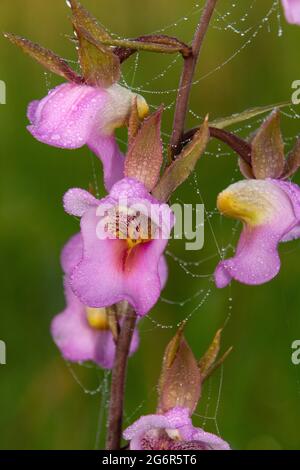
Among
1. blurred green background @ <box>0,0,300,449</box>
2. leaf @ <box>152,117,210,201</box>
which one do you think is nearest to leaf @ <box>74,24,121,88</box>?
leaf @ <box>152,117,210,201</box>

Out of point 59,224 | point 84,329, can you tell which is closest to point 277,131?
point 84,329

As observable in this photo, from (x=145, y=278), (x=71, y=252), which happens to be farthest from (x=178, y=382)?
(x=71, y=252)

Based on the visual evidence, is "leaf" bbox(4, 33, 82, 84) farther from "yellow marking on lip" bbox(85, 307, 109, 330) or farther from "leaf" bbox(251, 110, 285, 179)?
"yellow marking on lip" bbox(85, 307, 109, 330)

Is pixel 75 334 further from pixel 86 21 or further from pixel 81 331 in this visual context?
pixel 86 21

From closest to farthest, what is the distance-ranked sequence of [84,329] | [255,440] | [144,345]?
[84,329]
[255,440]
[144,345]
